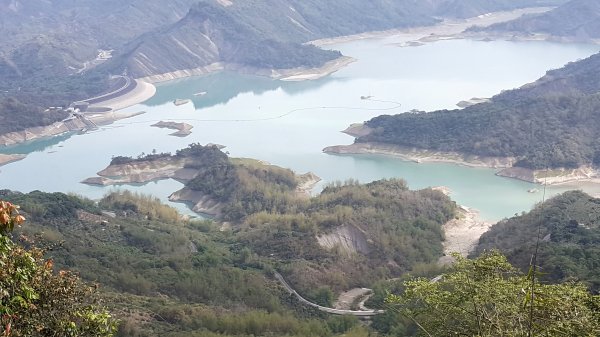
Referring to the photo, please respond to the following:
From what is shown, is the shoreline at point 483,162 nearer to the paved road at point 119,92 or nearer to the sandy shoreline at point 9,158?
the sandy shoreline at point 9,158

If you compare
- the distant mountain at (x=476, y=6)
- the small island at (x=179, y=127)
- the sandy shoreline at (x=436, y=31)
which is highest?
the distant mountain at (x=476, y=6)

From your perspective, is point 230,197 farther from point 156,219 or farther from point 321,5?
point 321,5

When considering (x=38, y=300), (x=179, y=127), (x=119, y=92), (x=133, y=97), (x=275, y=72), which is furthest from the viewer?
(x=275, y=72)

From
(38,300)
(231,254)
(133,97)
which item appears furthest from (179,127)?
(38,300)

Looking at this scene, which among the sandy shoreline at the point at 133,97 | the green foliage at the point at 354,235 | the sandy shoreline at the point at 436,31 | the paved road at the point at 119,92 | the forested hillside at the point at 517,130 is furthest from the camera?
the sandy shoreline at the point at 436,31

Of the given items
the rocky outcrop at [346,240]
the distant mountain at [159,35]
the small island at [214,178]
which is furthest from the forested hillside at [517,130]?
the distant mountain at [159,35]

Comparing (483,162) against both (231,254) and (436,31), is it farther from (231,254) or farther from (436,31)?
(436,31)

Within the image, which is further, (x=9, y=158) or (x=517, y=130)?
(x=9, y=158)

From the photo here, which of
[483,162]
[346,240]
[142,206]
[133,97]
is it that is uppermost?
[133,97]
